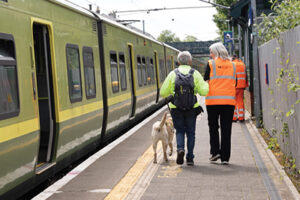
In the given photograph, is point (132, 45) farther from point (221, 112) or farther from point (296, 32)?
point (296, 32)

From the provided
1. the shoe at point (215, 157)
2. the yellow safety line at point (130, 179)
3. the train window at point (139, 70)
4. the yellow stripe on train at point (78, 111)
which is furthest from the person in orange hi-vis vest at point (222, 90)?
the train window at point (139, 70)

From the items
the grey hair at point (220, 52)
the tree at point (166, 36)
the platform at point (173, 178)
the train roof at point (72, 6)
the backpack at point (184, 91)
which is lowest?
the platform at point (173, 178)

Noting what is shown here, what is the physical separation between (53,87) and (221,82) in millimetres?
2570

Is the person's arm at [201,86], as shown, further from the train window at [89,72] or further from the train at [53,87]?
the train window at [89,72]

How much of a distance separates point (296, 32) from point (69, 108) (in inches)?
145

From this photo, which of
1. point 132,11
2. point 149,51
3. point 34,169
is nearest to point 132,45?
point 149,51

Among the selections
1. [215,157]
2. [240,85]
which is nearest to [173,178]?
[215,157]

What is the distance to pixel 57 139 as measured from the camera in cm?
749

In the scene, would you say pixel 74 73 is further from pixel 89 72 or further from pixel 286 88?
pixel 286 88

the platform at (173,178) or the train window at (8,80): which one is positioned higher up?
the train window at (8,80)

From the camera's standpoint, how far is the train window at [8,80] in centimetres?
553

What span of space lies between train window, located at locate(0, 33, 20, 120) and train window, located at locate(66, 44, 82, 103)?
2369 millimetres

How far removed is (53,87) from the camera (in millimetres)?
7477

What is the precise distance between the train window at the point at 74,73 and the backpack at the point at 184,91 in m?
1.78
